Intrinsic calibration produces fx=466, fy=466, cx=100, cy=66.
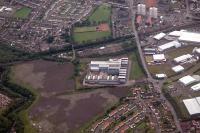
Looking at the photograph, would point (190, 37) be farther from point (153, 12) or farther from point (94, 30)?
point (94, 30)

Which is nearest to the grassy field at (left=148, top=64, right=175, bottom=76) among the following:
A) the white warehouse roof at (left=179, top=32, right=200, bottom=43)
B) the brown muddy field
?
the brown muddy field

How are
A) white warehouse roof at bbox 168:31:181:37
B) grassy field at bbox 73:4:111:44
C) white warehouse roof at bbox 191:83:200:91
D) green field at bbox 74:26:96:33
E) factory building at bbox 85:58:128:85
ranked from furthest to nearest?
green field at bbox 74:26:96:33 → grassy field at bbox 73:4:111:44 → white warehouse roof at bbox 168:31:181:37 → factory building at bbox 85:58:128:85 → white warehouse roof at bbox 191:83:200:91

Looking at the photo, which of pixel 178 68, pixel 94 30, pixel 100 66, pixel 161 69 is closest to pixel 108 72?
pixel 100 66

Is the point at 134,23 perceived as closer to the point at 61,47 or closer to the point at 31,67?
the point at 61,47

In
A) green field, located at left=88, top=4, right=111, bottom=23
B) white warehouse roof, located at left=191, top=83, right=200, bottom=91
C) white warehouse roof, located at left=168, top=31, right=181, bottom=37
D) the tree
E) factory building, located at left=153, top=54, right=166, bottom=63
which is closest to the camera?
white warehouse roof, located at left=191, top=83, right=200, bottom=91

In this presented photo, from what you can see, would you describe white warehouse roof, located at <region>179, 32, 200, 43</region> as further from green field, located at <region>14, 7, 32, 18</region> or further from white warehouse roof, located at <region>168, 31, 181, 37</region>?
green field, located at <region>14, 7, 32, 18</region>

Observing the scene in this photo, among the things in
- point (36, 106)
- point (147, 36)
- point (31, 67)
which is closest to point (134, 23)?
point (147, 36)
